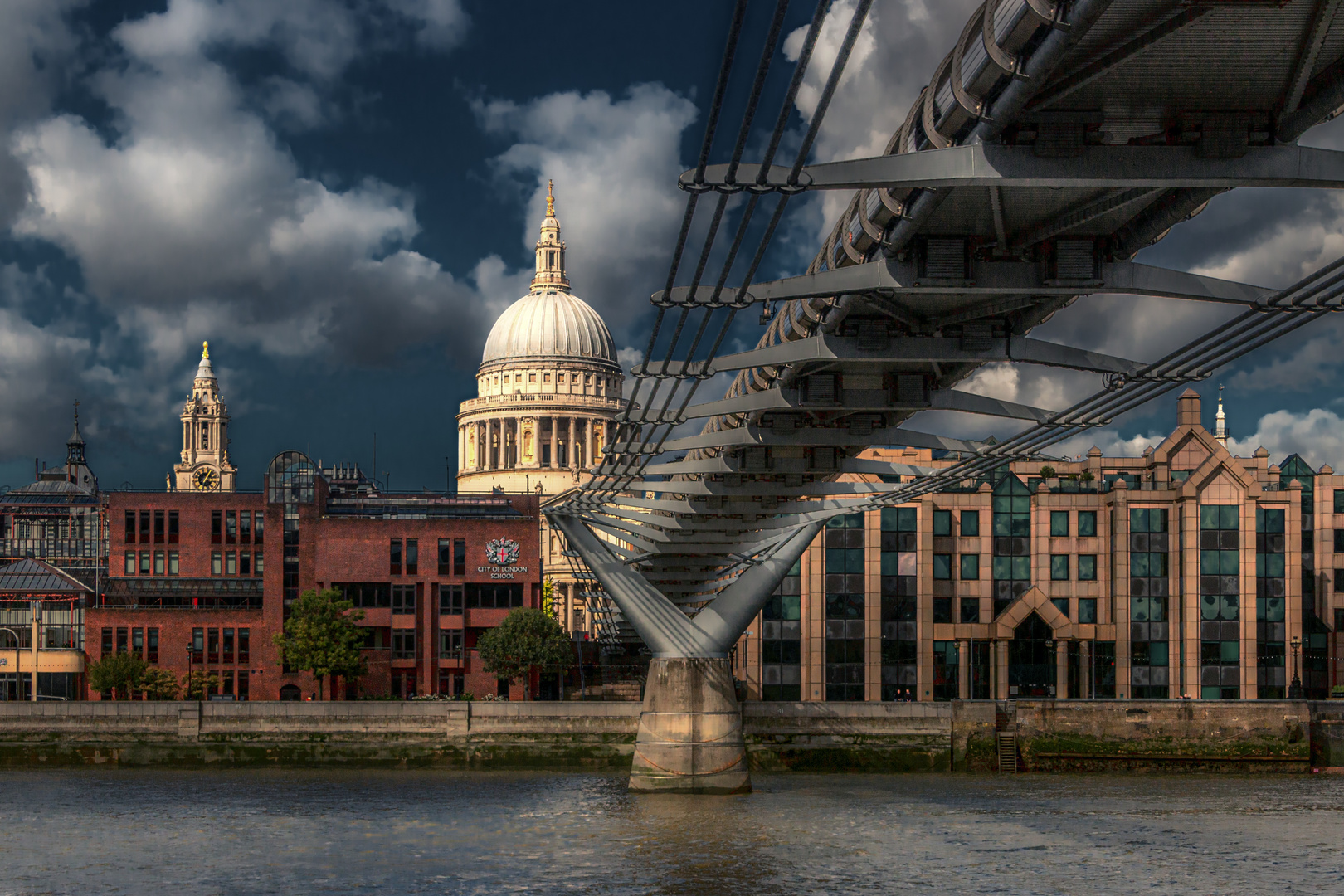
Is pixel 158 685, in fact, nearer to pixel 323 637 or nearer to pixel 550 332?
pixel 323 637

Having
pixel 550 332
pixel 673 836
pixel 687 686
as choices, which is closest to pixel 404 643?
pixel 687 686

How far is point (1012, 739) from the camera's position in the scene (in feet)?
204

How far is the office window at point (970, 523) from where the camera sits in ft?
259

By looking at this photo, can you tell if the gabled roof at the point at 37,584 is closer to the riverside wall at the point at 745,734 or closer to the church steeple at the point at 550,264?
the riverside wall at the point at 745,734

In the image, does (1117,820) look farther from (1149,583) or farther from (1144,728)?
(1149,583)

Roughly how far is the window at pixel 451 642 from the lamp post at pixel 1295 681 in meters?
42.1

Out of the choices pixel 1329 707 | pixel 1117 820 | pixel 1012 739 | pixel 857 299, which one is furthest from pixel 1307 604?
pixel 857 299

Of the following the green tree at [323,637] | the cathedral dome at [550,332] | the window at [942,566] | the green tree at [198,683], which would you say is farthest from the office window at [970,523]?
the cathedral dome at [550,332]

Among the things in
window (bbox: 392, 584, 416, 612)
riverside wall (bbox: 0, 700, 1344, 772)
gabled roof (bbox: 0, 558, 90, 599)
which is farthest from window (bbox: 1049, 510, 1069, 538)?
gabled roof (bbox: 0, 558, 90, 599)

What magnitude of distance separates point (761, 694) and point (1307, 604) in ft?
96.0

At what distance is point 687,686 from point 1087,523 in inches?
1300

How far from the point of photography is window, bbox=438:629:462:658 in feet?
292

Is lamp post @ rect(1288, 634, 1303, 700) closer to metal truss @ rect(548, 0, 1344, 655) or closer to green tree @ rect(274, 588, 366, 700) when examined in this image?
metal truss @ rect(548, 0, 1344, 655)

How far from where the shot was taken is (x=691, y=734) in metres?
51.6
